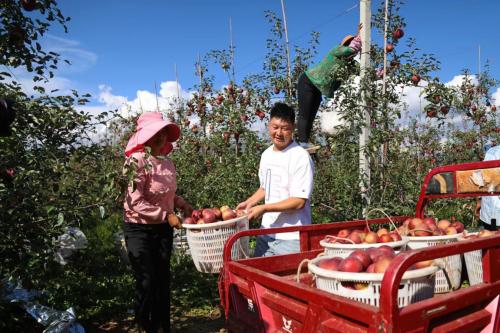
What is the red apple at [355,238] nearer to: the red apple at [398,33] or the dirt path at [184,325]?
the dirt path at [184,325]

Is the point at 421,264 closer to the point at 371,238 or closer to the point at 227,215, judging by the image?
the point at 371,238

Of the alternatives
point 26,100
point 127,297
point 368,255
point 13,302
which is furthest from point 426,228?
point 127,297

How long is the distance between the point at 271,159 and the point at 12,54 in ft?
5.51

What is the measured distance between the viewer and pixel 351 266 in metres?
1.68

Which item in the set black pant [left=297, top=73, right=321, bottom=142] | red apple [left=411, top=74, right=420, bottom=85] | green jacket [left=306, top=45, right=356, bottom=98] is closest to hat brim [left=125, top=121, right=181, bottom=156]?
green jacket [left=306, top=45, right=356, bottom=98]

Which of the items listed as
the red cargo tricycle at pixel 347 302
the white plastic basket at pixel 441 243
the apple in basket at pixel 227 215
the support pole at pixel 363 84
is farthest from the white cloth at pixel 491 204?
the apple in basket at pixel 227 215

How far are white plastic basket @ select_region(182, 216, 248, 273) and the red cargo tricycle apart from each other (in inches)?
16.8

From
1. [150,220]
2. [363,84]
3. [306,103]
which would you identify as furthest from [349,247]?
[306,103]

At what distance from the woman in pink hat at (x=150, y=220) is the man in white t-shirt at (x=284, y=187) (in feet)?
2.03

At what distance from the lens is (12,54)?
2.65 metres

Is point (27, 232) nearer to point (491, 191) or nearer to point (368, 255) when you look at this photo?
point (368, 255)

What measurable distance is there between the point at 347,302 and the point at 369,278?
0.47 feet

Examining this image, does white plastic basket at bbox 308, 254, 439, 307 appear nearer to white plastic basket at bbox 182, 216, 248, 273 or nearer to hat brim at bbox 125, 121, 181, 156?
white plastic basket at bbox 182, 216, 248, 273

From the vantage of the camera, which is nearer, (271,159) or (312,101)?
(271,159)
